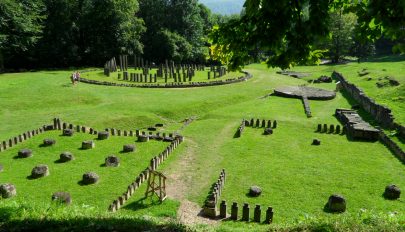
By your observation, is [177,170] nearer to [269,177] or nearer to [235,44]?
[269,177]

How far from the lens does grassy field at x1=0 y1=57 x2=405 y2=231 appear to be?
15.4 metres

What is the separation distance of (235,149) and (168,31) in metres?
54.5

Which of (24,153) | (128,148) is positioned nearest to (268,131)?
(128,148)

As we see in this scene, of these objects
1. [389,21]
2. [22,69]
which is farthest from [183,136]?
[22,69]

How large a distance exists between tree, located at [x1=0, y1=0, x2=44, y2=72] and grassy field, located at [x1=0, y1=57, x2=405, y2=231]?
25.5ft

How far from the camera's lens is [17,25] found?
5122cm

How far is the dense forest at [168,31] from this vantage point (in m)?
9.04

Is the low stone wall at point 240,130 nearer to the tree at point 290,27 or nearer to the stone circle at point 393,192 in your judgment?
the stone circle at point 393,192

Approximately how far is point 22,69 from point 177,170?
4914 cm

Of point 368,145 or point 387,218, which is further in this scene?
point 368,145

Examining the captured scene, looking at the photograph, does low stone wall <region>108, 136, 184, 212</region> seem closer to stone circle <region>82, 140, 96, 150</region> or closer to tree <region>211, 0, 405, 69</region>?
stone circle <region>82, 140, 96, 150</region>

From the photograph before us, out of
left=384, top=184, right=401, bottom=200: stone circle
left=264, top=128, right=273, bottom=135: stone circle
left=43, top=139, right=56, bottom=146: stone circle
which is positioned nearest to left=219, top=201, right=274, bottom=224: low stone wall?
left=384, top=184, right=401, bottom=200: stone circle

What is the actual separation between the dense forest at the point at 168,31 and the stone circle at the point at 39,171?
11.3 m

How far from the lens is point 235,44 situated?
9945mm
